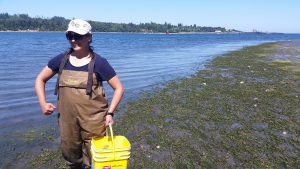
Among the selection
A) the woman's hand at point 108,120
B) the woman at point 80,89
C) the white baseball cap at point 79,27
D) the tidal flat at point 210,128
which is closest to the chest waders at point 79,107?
the woman at point 80,89

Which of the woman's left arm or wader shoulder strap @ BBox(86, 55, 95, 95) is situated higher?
wader shoulder strap @ BBox(86, 55, 95, 95)

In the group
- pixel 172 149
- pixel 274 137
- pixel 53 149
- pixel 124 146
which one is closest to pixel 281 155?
pixel 274 137

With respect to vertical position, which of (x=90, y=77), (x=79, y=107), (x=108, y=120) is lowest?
(x=108, y=120)

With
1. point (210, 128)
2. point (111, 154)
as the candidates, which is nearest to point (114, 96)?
point (111, 154)

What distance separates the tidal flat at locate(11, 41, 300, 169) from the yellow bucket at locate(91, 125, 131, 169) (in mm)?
2514

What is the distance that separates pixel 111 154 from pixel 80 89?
3.59 feet

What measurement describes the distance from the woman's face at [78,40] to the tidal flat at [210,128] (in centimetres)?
317

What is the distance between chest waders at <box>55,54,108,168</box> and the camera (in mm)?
5105

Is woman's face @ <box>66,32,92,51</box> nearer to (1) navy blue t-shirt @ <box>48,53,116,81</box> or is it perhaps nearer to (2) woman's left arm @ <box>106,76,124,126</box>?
(1) navy blue t-shirt @ <box>48,53,116,81</box>

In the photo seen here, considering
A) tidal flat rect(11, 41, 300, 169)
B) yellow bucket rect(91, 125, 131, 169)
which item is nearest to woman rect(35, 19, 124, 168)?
yellow bucket rect(91, 125, 131, 169)

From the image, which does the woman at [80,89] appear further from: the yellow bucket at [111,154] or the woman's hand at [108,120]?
the yellow bucket at [111,154]

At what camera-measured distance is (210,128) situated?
972 centimetres

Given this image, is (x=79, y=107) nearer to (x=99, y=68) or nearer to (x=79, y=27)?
(x=99, y=68)

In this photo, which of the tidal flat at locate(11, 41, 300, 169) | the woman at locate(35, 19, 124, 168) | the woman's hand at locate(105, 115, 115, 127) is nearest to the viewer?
the woman at locate(35, 19, 124, 168)
